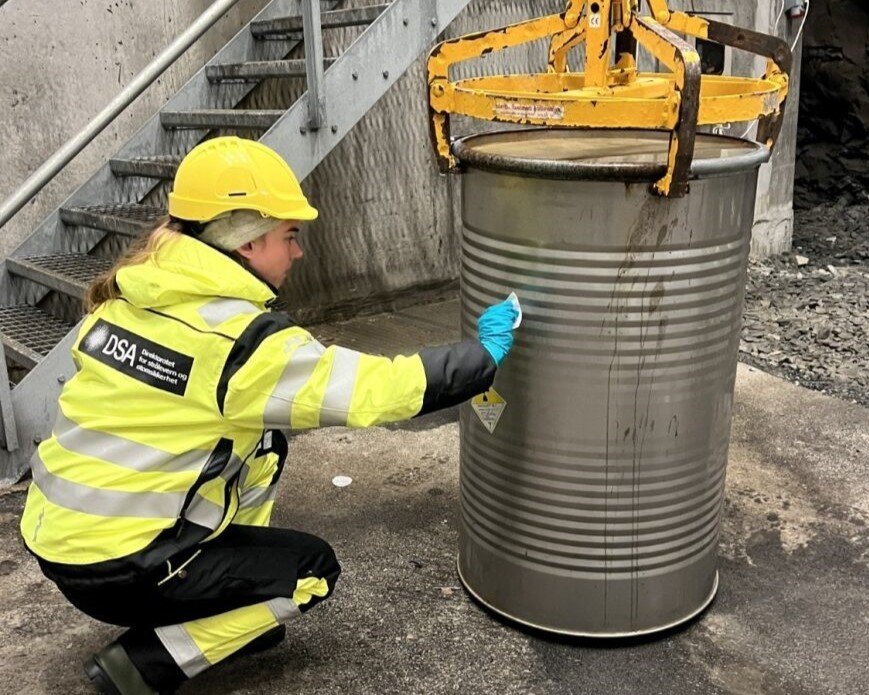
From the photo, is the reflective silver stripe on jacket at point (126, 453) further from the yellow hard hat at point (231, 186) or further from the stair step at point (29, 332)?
the stair step at point (29, 332)

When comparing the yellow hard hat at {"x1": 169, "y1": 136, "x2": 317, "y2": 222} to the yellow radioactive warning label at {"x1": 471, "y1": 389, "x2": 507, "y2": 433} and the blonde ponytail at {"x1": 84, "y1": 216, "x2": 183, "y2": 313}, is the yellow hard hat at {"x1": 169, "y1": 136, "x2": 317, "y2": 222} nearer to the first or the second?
the blonde ponytail at {"x1": 84, "y1": 216, "x2": 183, "y2": 313}

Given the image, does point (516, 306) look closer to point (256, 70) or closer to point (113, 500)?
point (113, 500)

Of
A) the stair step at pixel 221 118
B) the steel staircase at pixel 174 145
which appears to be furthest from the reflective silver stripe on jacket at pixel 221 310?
the stair step at pixel 221 118

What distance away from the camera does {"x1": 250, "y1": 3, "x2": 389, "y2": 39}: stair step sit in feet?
14.3

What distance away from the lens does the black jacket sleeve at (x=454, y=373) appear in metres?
2.18

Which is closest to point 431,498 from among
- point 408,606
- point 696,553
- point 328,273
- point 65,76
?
point 408,606

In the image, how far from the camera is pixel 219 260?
2.12 m

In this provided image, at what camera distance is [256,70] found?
14.8 feet

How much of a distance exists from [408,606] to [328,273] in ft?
9.90

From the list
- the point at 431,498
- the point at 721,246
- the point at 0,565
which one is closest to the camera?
the point at 721,246

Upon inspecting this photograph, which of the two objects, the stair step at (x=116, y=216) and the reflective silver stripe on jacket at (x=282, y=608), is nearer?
the reflective silver stripe on jacket at (x=282, y=608)

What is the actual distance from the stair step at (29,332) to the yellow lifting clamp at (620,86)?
2.10 metres

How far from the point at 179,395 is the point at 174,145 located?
2936 millimetres

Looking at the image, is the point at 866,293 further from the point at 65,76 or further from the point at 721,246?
the point at 65,76
